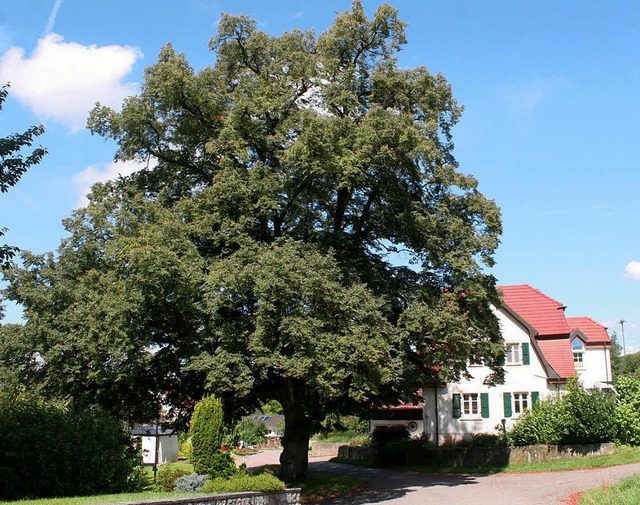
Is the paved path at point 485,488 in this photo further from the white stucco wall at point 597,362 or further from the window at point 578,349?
the white stucco wall at point 597,362

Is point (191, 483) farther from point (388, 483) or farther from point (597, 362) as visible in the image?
point (597, 362)

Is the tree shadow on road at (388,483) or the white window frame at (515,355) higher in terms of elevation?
the white window frame at (515,355)

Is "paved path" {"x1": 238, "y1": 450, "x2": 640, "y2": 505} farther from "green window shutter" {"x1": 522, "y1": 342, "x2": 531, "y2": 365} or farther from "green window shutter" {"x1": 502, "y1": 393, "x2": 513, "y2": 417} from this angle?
"green window shutter" {"x1": 522, "y1": 342, "x2": 531, "y2": 365}

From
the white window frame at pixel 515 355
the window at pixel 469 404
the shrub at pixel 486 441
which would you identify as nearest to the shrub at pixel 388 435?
the window at pixel 469 404

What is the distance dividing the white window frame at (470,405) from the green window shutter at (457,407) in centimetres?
14

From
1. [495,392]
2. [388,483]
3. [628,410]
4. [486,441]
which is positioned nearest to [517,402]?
[495,392]

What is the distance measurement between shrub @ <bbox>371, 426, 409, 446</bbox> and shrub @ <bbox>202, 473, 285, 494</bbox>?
20.0 m

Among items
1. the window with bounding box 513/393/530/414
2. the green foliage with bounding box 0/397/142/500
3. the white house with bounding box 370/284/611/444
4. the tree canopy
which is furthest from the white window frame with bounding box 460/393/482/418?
the green foliage with bounding box 0/397/142/500

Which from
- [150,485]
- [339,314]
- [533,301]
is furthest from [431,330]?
[533,301]

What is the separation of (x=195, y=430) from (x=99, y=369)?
4.61 m

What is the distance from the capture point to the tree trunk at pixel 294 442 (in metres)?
23.8

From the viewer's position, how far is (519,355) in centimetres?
3597

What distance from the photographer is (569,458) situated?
26.8 m

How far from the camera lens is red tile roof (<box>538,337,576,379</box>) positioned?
37.2 meters
